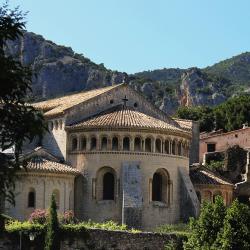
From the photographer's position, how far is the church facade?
4941 cm

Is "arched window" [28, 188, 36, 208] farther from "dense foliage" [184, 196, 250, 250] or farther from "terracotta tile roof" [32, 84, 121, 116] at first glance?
"dense foliage" [184, 196, 250, 250]

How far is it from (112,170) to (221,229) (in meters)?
13.7

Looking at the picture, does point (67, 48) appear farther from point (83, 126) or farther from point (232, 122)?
point (83, 126)

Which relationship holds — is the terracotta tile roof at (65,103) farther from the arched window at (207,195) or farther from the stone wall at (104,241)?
the stone wall at (104,241)

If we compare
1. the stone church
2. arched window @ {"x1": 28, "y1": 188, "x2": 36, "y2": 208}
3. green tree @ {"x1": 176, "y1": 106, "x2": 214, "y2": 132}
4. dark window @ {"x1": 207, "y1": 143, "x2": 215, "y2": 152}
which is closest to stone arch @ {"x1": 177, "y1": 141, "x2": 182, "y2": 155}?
the stone church

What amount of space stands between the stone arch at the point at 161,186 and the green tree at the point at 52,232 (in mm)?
11950

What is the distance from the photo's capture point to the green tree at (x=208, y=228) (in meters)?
39.6

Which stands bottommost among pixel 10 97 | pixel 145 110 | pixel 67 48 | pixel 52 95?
pixel 10 97

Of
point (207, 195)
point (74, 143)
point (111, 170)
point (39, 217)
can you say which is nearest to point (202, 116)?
point (207, 195)

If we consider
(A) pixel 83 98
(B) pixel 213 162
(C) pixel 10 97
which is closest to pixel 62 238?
(A) pixel 83 98

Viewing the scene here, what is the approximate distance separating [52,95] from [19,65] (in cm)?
12128

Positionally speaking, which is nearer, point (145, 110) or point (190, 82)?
point (145, 110)

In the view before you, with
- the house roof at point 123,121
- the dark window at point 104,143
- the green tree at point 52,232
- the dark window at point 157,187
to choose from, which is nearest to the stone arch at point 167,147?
the house roof at point 123,121

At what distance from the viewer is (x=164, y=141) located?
5203cm
